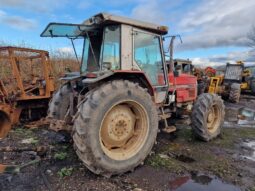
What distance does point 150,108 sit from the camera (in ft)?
13.3

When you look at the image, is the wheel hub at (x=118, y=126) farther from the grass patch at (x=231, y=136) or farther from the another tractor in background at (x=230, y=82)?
the another tractor in background at (x=230, y=82)

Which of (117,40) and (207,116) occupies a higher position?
(117,40)

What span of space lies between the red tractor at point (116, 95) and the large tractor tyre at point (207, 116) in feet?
0.07

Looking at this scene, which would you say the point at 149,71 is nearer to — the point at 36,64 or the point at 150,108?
the point at 150,108

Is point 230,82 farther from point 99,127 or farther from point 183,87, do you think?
point 99,127

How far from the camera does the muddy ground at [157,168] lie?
3.46 metres

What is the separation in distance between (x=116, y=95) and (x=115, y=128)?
0.58m

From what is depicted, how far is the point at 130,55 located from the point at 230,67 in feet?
39.7

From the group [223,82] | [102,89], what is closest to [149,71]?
[102,89]

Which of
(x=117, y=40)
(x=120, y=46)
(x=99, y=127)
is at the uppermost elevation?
(x=117, y=40)

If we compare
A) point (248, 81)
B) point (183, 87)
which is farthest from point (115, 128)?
point (248, 81)

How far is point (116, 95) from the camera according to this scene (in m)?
3.59

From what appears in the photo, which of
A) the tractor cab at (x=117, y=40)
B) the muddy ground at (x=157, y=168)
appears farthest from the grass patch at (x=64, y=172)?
the tractor cab at (x=117, y=40)

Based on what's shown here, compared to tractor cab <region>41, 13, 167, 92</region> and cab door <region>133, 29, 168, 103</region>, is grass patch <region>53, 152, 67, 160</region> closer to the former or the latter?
tractor cab <region>41, 13, 167, 92</region>
